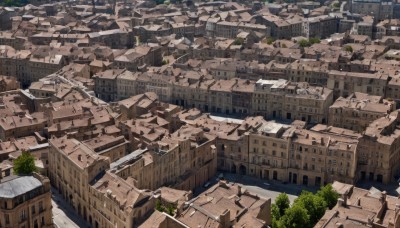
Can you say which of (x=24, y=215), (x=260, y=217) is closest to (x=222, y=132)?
(x=260, y=217)

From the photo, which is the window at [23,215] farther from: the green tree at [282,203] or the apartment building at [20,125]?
the green tree at [282,203]

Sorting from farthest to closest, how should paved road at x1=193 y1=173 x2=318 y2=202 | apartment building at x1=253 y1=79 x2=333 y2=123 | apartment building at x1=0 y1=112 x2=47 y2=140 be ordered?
apartment building at x1=253 y1=79 x2=333 y2=123
apartment building at x1=0 y1=112 x2=47 y2=140
paved road at x1=193 y1=173 x2=318 y2=202

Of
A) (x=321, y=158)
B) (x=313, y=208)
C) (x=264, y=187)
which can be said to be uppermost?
(x=321, y=158)

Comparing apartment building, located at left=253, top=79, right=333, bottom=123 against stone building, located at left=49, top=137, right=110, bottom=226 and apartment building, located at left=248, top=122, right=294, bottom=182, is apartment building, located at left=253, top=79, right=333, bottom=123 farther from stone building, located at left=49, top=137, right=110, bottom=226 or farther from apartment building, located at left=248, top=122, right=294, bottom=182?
stone building, located at left=49, top=137, right=110, bottom=226

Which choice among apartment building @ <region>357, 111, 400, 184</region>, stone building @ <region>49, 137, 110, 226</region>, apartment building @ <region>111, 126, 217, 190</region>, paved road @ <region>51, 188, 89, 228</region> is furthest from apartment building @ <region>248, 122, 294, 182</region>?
paved road @ <region>51, 188, 89, 228</region>

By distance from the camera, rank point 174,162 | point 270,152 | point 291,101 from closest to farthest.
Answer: point 174,162, point 270,152, point 291,101

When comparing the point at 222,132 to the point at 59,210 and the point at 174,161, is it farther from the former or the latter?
the point at 59,210

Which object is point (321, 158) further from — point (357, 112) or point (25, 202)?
point (25, 202)

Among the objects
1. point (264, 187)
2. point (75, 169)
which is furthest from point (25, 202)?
point (264, 187)
